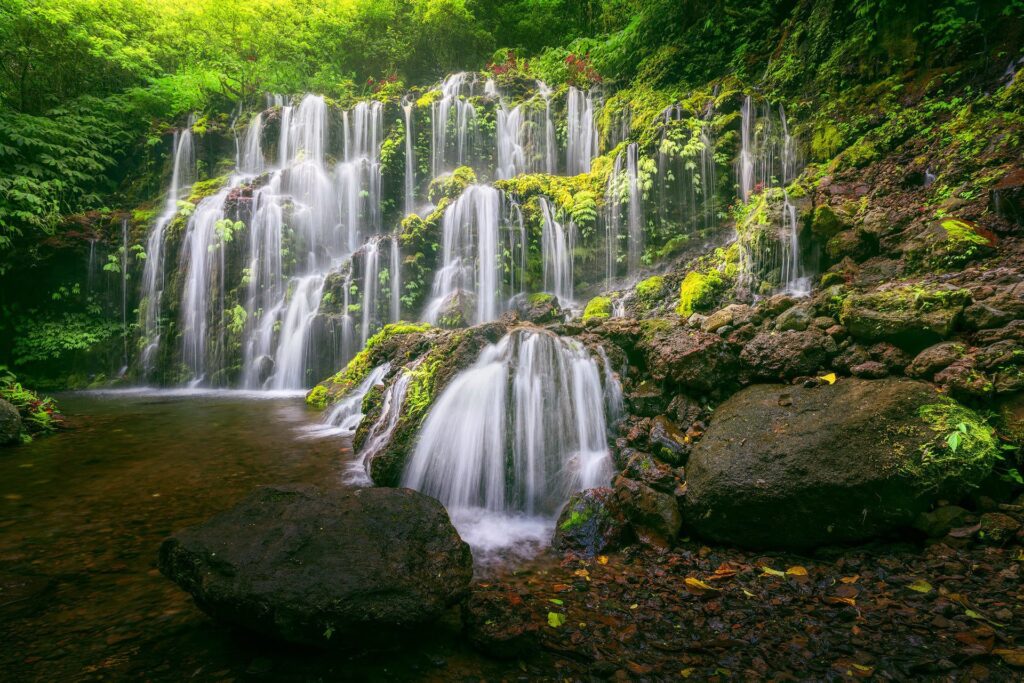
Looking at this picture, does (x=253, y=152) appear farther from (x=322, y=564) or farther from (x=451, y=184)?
(x=322, y=564)

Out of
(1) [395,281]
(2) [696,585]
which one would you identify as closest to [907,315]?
(2) [696,585]

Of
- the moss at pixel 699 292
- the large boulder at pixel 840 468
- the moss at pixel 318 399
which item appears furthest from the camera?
the moss at pixel 318 399

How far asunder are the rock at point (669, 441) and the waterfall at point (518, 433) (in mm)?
602

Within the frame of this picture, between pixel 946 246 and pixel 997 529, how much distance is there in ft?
13.4

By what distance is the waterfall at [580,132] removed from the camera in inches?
596

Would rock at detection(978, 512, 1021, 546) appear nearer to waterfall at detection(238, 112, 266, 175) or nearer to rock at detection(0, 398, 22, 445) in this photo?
rock at detection(0, 398, 22, 445)

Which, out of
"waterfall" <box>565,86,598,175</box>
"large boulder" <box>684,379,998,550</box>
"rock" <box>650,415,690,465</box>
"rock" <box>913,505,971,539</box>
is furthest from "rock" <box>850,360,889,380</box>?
"waterfall" <box>565,86,598,175</box>

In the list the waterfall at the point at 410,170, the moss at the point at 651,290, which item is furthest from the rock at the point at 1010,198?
the waterfall at the point at 410,170

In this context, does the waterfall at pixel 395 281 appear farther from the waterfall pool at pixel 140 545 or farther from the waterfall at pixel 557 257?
the waterfall pool at pixel 140 545

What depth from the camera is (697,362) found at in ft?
15.1

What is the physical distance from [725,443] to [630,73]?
51.7 ft

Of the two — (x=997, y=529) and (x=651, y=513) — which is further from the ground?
(x=997, y=529)

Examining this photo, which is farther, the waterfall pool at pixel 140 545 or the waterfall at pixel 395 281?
the waterfall at pixel 395 281

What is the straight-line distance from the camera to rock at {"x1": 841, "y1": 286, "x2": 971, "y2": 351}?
3.77 m
